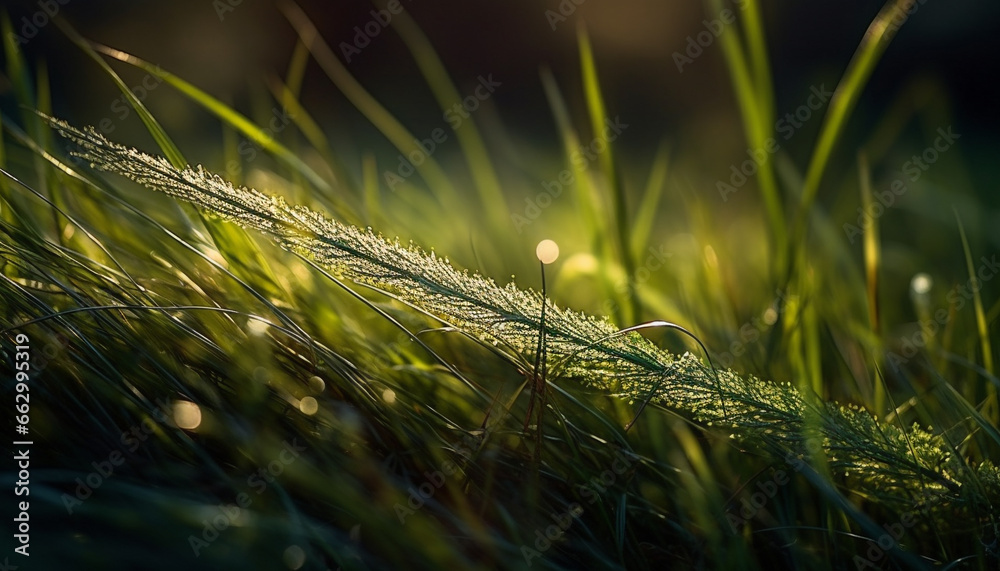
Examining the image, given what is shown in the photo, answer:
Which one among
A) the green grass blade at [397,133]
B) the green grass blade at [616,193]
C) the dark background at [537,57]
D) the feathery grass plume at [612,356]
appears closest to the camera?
the feathery grass plume at [612,356]

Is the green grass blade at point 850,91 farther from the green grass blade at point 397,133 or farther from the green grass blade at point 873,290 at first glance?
the green grass blade at point 397,133

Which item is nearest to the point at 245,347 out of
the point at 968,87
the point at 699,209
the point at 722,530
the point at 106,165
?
the point at 106,165

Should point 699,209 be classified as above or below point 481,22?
below

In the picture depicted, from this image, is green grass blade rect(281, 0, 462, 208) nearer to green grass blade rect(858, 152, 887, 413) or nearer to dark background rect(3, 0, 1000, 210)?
green grass blade rect(858, 152, 887, 413)

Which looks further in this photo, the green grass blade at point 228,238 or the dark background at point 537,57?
the dark background at point 537,57

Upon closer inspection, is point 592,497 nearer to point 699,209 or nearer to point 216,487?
point 216,487

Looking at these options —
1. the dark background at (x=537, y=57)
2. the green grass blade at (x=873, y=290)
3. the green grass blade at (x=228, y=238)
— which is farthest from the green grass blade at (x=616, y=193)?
the dark background at (x=537, y=57)

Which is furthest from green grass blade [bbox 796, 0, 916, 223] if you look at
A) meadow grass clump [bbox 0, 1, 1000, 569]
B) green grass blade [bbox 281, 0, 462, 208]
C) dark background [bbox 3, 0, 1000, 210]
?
dark background [bbox 3, 0, 1000, 210]

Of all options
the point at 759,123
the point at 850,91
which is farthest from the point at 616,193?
the point at 850,91
